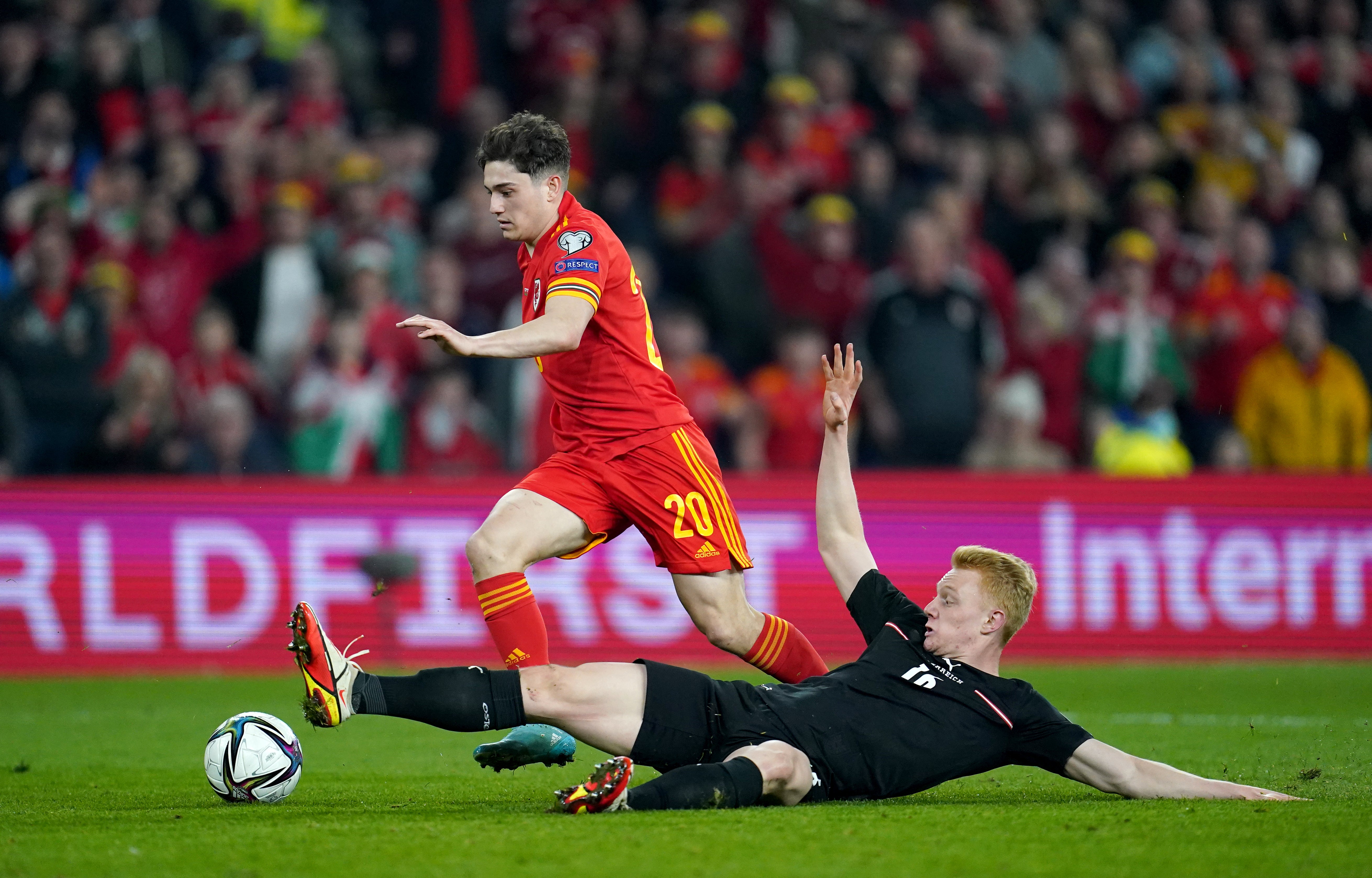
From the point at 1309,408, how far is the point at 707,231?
16.3ft

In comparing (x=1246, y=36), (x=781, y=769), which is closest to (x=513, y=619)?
(x=781, y=769)

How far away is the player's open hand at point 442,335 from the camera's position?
200 inches

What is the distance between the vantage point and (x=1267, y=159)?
1442 centimetres

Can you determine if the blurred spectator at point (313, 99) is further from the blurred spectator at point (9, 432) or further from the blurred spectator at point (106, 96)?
the blurred spectator at point (9, 432)

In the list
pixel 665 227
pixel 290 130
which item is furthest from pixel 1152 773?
pixel 290 130

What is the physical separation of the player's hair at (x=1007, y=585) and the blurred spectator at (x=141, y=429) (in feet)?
24.1

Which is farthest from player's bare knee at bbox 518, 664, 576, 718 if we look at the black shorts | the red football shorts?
the red football shorts

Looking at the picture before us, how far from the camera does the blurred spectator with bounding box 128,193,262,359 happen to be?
12.2 meters

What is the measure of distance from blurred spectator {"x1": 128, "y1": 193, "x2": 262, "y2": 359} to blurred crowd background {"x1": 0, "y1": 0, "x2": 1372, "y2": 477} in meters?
0.02

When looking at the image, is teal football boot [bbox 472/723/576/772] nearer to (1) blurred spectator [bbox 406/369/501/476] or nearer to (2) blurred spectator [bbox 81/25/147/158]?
(1) blurred spectator [bbox 406/369/501/476]

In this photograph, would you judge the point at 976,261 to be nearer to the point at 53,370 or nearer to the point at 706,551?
the point at 53,370

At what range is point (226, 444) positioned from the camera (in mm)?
11344

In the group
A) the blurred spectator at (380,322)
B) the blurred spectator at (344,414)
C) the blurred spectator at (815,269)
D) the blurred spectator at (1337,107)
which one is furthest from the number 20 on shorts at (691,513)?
the blurred spectator at (1337,107)

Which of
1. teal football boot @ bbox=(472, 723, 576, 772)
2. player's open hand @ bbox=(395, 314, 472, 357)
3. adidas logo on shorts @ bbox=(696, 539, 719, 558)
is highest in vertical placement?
player's open hand @ bbox=(395, 314, 472, 357)
